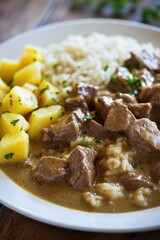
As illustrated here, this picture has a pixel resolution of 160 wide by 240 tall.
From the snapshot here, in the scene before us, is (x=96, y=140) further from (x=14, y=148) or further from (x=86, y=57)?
(x=86, y=57)

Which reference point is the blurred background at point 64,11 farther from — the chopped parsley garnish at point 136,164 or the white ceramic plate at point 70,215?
the white ceramic plate at point 70,215

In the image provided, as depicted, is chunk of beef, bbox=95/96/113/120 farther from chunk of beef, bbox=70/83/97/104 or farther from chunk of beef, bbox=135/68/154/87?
chunk of beef, bbox=135/68/154/87

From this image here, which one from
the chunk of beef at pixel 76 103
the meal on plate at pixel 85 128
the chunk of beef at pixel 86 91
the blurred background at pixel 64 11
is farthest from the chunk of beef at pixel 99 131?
the blurred background at pixel 64 11

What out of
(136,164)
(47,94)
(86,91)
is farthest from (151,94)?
(47,94)

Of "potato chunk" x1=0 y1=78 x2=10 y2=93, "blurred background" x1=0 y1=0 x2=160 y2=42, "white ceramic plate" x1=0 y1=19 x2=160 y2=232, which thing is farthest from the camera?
"blurred background" x1=0 y1=0 x2=160 y2=42

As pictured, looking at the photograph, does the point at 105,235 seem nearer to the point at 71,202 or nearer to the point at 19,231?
the point at 71,202

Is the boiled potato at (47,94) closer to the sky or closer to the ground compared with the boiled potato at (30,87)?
closer to the ground

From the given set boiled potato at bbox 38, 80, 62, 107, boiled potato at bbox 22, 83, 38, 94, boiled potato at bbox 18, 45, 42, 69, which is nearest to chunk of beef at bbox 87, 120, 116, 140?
boiled potato at bbox 38, 80, 62, 107
